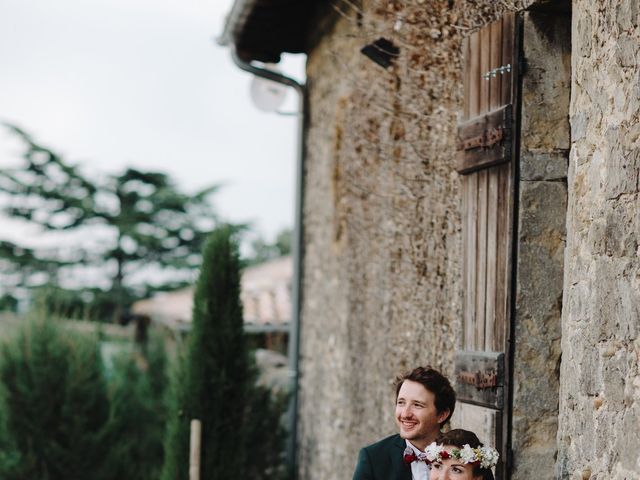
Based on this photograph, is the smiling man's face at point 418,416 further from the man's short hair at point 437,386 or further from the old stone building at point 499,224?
the old stone building at point 499,224

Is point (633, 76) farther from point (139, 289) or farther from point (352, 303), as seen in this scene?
point (139, 289)

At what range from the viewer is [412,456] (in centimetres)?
336

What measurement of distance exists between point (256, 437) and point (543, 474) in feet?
14.7

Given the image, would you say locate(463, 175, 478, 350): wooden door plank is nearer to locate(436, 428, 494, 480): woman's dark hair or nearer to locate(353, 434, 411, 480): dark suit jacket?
locate(353, 434, 411, 480): dark suit jacket

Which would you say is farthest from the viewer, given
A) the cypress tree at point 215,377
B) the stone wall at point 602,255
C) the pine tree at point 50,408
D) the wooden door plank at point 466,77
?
the pine tree at point 50,408

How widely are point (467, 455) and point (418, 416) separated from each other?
0.35m

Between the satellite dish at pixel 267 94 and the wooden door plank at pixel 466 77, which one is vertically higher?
the satellite dish at pixel 267 94

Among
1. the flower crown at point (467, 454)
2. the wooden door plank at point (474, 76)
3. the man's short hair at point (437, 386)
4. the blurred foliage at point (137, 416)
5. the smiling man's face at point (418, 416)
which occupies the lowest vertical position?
the blurred foliage at point (137, 416)

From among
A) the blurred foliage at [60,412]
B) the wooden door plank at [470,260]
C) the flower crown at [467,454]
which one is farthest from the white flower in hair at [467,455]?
the blurred foliage at [60,412]

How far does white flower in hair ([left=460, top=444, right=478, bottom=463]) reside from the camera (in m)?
3.11

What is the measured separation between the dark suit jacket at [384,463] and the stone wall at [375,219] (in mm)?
863

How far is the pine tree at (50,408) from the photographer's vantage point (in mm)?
8250

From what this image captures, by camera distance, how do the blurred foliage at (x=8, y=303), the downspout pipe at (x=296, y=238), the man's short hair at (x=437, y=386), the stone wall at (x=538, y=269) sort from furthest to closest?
the blurred foliage at (x=8, y=303) < the downspout pipe at (x=296, y=238) < the stone wall at (x=538, y=269) < the man's short hair at (x=437, y=386)

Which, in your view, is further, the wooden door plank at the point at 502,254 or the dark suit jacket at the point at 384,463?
the wooden door plank at the point at 502,254
